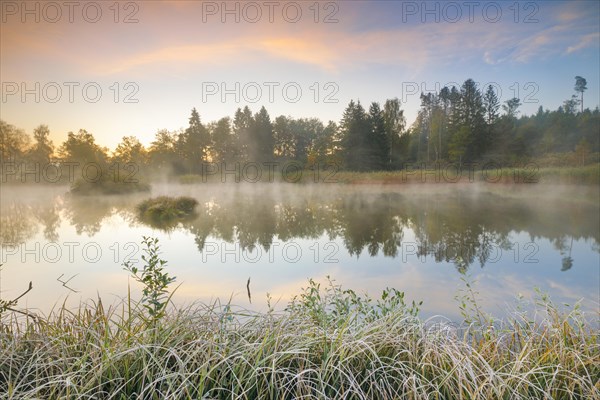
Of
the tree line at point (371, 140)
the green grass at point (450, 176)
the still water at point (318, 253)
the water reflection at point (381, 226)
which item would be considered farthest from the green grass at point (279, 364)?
the tree line at point (371, 140)

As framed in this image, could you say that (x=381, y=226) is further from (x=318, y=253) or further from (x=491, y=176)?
(x=491, y=176)

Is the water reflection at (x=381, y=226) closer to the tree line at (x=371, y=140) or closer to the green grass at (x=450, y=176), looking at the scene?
the green grass at (x=450, y=176)

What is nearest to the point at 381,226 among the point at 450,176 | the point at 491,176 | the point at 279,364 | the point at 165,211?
the point at 165,211

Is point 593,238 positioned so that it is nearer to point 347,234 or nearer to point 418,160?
point 347,234

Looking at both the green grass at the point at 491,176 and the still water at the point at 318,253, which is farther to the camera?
the green grass at the point at 491,176

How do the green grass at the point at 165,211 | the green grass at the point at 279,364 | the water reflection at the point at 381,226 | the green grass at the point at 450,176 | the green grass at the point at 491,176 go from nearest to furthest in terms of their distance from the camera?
the green grass at the point at 279,364
the water reflection at the point at 381,226
the green grass at the point at 165,211
the green grass at the point at 491,176
the green grass at the point at 450,176

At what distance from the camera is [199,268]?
613 centimetres

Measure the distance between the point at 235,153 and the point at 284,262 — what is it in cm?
3014

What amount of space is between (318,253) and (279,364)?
5104 mm

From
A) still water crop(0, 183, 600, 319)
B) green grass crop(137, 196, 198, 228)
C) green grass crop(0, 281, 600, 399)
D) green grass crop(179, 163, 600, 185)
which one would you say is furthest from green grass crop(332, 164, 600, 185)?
green grass crop(0, 281, 600, 399)

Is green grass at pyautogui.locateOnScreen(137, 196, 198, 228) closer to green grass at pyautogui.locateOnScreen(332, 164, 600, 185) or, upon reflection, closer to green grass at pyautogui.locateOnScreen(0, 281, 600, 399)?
green grass at pyautogui.locateOnScreen(0, 281, 600, 399)

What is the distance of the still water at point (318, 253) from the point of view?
486cm

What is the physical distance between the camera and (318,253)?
7211 millimetres

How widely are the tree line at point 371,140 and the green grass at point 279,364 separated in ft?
84.8
